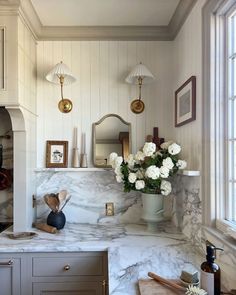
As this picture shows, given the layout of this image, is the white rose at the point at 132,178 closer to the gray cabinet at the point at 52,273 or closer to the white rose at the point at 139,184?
the white rose at the point at 139,184

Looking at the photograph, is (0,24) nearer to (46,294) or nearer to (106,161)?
(106,161)

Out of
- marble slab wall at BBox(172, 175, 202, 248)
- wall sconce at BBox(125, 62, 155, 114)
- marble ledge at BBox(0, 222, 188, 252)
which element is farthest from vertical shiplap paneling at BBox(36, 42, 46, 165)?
marble slab wall at BBox(172, 175, 202, 248)

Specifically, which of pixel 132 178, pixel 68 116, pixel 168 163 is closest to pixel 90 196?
pixel 132 178

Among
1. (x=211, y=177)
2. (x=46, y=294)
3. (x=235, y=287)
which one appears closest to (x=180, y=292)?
(x=235, y=287)

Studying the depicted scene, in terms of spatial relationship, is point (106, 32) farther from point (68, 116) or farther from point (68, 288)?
point (68, 288)

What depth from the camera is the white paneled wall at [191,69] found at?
1.92 meters

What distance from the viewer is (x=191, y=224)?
2061 millimetres

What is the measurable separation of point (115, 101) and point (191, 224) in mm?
1244

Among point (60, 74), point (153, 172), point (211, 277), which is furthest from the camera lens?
point (60, 74)

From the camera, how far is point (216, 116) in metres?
1.71

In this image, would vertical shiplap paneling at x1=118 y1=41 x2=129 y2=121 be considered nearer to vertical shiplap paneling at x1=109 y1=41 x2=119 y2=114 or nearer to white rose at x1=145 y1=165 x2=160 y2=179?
vertical shiplap paneling at x1=109 y1=41 x2=119 y2=114

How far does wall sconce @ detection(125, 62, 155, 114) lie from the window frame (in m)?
0.77

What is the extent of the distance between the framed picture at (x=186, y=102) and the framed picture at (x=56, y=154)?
0.99 m

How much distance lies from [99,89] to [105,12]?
0.64m
